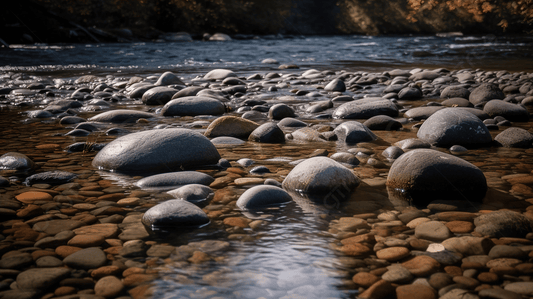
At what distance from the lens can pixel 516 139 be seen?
274 cm

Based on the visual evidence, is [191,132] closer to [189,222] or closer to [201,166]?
[201,166]

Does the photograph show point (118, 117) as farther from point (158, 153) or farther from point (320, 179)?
point (320, 179)

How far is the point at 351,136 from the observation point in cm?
298

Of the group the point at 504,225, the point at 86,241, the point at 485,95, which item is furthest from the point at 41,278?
the point at 485,95

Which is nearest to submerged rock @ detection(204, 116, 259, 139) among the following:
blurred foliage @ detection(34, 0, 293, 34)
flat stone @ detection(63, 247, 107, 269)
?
flat stone @ detection(63, 247, 107, 269)

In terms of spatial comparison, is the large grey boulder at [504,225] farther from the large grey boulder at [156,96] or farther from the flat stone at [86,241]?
the large grey boulder at [156,96]

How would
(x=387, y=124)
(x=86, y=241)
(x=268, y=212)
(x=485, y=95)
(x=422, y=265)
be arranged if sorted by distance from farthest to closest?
1. (x=485, y=95)
2. (x=387, y=124)
3. (x=268, y=212)
4. (x=86, y=241)
5. (x=422, y=265)

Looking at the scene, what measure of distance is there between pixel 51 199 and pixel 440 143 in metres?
2.31

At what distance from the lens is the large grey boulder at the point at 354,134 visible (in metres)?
2.97

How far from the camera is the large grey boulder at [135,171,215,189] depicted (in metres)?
2.01

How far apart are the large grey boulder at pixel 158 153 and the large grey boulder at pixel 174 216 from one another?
27.9 inches

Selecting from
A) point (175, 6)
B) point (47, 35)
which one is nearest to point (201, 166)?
point (47, 35)

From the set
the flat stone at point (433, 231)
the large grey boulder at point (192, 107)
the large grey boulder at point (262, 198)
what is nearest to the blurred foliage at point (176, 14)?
the large grey boulder at point (192, 107)

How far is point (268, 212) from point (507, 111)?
9.51 ft
